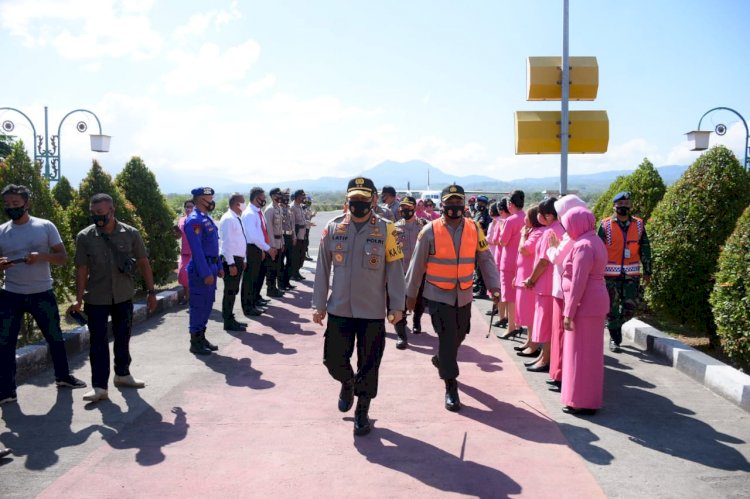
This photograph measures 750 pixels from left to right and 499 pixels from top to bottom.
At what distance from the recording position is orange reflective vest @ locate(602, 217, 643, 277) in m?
7.98

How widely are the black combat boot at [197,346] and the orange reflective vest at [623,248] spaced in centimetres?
509

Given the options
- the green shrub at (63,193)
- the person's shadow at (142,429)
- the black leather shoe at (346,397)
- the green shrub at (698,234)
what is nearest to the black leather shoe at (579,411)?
the black leather shoe at (346,397)

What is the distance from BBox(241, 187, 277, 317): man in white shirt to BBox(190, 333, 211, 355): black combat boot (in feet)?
7.49

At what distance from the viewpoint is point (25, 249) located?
6.15 metres

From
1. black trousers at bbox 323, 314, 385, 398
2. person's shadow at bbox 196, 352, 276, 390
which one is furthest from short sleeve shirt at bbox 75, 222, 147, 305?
black trousers at bbox 323, 314, 385, 398

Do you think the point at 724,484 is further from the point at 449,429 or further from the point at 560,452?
the point at 449,429

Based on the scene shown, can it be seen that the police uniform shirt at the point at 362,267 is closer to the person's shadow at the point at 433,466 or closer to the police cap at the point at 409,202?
the person's shadow at the point at 433,466

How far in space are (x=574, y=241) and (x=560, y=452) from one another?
6.47 feet

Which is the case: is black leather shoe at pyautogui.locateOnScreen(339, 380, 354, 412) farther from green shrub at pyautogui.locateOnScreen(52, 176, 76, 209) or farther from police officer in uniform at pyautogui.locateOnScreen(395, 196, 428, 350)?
green shrub at pyautogui.locateOnScreen(52, 176, 76, 209)

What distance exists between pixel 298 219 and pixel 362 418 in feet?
31.0

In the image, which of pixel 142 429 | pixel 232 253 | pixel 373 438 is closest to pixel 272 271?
pixel 232 253

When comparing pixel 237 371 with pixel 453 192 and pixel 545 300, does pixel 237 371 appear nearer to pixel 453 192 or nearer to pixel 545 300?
pixel 453 192

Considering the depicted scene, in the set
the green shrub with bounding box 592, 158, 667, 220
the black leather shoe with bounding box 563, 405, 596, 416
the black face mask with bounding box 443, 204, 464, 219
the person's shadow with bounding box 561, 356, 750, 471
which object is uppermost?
the green shrub with bounding box 592, 158, 667, 220

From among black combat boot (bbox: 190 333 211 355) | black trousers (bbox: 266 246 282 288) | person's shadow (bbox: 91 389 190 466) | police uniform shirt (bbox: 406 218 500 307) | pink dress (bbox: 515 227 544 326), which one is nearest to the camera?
person's shadow (bbox: 91 389 190 466)
